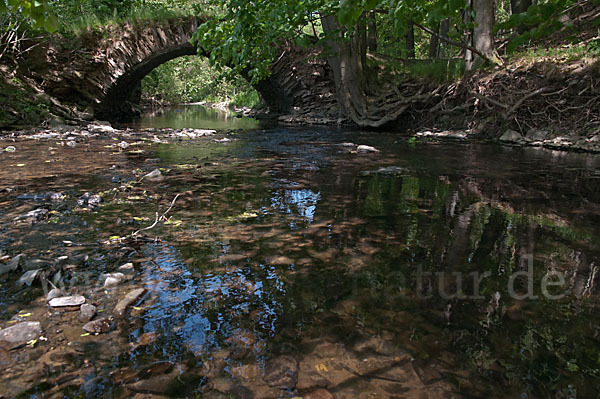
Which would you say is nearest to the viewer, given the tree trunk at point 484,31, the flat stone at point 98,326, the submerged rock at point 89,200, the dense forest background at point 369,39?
the flat stone at point 98,326

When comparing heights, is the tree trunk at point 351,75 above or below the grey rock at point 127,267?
above

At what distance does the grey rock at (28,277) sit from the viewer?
2.14 metres

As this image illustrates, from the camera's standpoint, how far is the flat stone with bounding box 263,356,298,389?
1456mm

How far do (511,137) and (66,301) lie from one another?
9.36 m

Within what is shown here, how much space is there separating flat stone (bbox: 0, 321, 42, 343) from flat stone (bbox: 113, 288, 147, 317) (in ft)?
1.05

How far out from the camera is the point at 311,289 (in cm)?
216

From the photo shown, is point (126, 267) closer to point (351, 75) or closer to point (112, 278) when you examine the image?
point (112, 278)

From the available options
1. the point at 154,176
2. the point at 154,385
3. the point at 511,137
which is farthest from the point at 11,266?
the point at 511,137

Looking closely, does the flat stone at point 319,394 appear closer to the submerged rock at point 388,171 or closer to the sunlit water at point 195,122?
the submerged rock at point 388,171

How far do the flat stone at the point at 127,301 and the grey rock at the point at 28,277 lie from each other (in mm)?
581

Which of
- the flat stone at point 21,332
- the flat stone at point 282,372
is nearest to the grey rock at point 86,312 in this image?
the flat stone at point 21,332

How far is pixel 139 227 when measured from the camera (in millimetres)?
3104

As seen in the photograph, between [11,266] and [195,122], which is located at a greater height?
[195,122]

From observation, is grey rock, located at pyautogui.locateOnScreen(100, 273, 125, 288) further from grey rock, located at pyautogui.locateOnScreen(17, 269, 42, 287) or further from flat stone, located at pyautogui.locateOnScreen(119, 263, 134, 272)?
grey rock, located at pyautogui.locateOnScreen(17, 269, 42, 287)
